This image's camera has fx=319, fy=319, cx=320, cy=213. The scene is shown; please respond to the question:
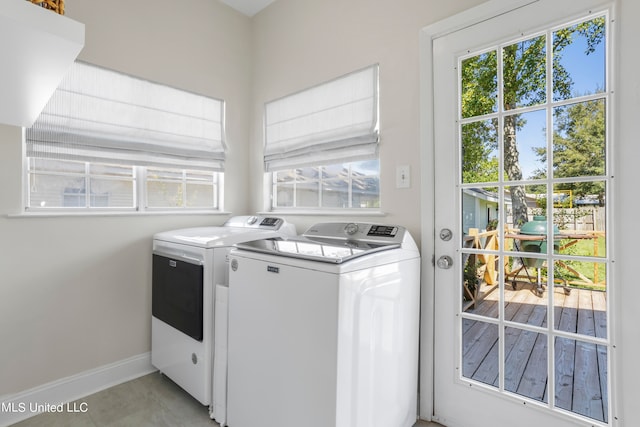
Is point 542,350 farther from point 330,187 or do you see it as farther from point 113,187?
point 113,187

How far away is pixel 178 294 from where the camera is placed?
1.90 m

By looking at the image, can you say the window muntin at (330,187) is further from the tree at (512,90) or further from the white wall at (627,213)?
the white wall at (627,213)

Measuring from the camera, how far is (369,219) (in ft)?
6.56

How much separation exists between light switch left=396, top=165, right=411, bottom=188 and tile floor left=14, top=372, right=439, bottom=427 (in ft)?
4.23

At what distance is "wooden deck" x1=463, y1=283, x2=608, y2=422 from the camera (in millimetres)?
1303

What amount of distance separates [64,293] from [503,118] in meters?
2.64

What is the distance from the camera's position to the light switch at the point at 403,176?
180 centimetres

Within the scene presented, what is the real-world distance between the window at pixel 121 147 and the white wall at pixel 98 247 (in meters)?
0.10

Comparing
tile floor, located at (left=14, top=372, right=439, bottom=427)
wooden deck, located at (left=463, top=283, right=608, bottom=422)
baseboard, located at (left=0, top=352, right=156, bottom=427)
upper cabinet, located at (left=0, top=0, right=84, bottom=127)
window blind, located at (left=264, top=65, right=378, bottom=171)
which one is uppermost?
window blind, located at (left=264, top=65, right=378, bottom=171)

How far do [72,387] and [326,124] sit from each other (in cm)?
230

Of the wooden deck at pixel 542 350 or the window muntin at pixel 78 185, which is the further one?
the window muntin at pixel 78 185

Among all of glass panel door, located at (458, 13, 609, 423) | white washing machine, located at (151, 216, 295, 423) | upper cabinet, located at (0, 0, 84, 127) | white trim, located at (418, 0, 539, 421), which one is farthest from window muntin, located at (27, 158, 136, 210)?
glass panel door, located at (458, 13, 609, 423)

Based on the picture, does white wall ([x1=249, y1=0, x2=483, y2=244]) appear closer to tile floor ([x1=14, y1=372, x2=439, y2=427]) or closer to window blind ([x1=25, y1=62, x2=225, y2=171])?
window blind ([x1=25, y1=62, x2=225, y2=171])

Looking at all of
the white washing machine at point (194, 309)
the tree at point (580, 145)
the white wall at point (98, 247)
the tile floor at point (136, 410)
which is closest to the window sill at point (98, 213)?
the white wall at point (98, 247)
